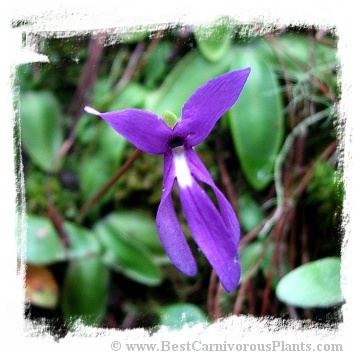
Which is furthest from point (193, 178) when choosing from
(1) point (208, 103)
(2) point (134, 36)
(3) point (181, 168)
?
(2) point (134, 36)

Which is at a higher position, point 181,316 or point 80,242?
point 80,242

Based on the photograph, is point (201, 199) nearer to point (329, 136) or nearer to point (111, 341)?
point (111, 341)

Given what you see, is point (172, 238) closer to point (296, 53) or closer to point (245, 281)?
point (245, 281)

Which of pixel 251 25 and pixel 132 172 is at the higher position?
pixel 251 25

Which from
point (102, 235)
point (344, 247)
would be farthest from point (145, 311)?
point (344, 247)

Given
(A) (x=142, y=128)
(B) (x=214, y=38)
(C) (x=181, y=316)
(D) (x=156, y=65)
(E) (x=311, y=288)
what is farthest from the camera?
(D) (x=156, y=65)

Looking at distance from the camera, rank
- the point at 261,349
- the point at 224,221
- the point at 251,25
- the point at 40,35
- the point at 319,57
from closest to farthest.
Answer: the point at 224,221 → the point at 261,349 → the point at 40,35 → the point at 251,25 → the point at 319,57

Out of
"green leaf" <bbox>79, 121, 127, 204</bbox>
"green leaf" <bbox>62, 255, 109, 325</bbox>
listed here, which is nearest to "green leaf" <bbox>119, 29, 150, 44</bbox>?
"green leaf" <bbox>79, 121, 127, 204</bbox>

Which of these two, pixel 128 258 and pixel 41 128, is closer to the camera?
pixel 128 258
